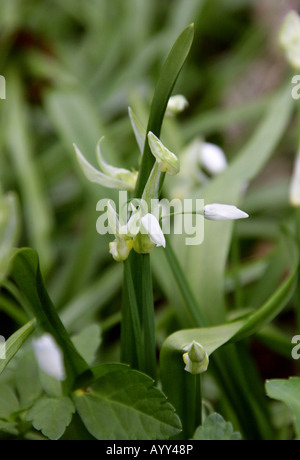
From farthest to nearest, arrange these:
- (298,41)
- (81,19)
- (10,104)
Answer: (81,19), (10,104), (298,41)

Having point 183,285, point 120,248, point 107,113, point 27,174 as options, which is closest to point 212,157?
point 183,285

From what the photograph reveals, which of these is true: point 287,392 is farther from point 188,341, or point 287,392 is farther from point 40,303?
point 40,303

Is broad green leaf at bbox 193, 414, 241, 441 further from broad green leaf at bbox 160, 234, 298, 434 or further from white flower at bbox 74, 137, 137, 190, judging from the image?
white flower at bbox 74, 137, 137, 190

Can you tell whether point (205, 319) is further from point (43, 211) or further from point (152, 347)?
point (43, 211)

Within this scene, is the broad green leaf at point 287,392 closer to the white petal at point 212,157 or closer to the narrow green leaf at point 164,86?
the narrow green leaf at point 164,86

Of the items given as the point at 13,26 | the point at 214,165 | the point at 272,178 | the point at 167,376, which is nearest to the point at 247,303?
the point at 214,165

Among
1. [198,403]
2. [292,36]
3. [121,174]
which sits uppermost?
[292,36]
